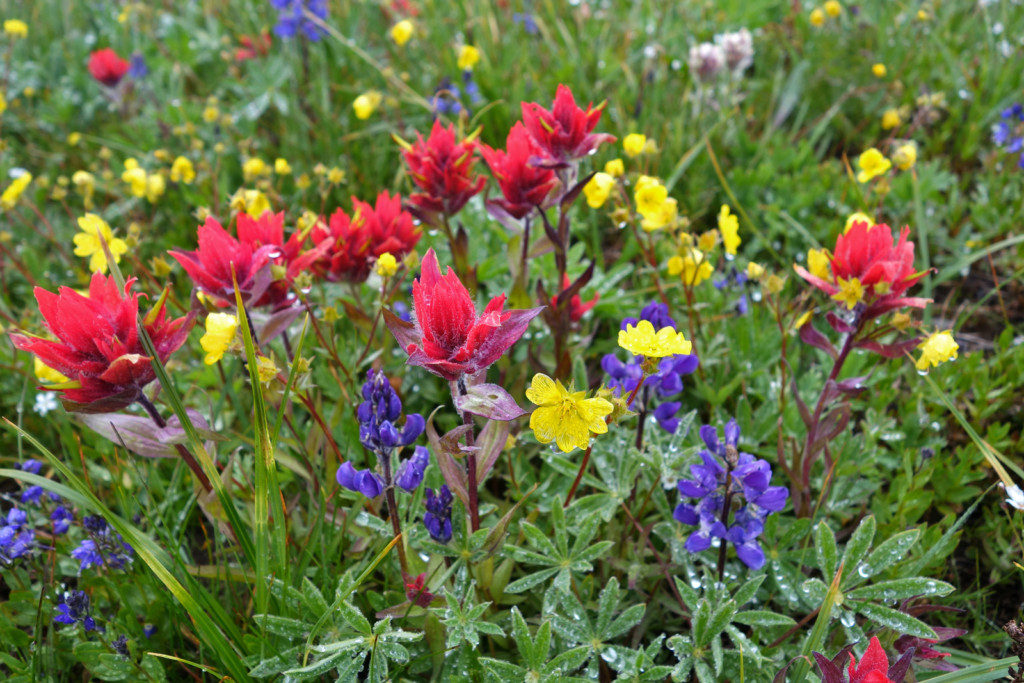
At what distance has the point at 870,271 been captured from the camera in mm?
1790

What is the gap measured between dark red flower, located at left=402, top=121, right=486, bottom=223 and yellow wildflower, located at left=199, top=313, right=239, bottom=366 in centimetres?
71

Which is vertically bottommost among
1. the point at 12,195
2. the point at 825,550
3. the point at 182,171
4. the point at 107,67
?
the point at 825,550

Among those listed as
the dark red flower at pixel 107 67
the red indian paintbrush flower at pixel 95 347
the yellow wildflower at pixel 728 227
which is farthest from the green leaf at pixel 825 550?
the dark red flower at pixel 107 67

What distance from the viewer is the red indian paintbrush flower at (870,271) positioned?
1808mm

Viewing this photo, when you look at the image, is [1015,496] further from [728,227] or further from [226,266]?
[226,266]

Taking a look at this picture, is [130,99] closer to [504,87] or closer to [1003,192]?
[504,87]

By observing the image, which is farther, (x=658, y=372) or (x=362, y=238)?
(x=362, y=238)

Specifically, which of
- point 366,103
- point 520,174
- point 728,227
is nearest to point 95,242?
point 366,103

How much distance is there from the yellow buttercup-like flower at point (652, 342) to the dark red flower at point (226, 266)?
0.97 metres

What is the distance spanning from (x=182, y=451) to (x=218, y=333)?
12.3 inches

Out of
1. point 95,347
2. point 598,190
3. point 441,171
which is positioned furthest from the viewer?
point 598,190

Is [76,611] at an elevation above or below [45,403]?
below

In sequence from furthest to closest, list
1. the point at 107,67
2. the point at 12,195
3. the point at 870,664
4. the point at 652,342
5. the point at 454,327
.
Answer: the point at 107,67, the point at 12,195, the point at 652,342, the point at 454,327, the point at 870,664

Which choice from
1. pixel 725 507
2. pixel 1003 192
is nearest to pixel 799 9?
pixel 1003 192
